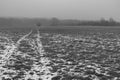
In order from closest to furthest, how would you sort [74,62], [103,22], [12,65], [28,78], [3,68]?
1. [28,78]
2. [3,68]
3. [12,65]
4. [74,62]
5. [103,22]

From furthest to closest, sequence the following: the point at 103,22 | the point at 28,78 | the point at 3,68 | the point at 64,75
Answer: the point at 103,22, the point at 3,68, the point at 64,75, the point at 28,78

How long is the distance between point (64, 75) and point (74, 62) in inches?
113

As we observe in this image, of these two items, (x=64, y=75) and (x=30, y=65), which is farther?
(x=30, y=65)

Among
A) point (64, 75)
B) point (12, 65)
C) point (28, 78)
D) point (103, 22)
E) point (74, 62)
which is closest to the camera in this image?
point (28, 78)

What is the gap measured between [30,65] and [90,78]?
4.14 metres

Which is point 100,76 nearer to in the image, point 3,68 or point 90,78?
point 90,78

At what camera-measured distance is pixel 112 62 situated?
37.4 ft

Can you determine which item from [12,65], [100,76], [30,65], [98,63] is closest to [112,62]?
[98,63]

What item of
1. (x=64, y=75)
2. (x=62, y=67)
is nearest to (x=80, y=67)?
(x=62, y=67)

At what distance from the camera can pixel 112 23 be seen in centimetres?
10456

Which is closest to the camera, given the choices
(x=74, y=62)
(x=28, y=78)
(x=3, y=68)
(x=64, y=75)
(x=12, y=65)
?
(x=28, y=78)

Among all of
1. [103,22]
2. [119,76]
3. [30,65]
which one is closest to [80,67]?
[119,76]

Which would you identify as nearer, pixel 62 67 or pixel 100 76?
pixel 100 76

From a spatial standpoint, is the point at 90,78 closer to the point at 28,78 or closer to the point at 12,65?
the point at 28,78
